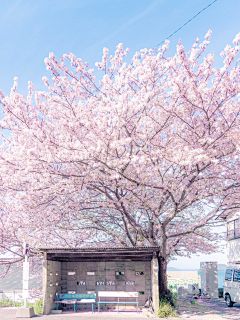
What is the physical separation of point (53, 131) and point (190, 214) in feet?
27.9

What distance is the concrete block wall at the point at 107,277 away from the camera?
44.4ft

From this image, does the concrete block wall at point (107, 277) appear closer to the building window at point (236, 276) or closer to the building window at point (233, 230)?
the building window at point (236, 276)

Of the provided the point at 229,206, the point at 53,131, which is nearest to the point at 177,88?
the point at 53,131

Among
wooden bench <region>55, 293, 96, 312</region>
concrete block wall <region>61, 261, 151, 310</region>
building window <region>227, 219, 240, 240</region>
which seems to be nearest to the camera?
wooden bench <region>55, 293, 96, 312</region>

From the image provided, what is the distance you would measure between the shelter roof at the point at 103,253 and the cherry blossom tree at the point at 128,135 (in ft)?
4.09

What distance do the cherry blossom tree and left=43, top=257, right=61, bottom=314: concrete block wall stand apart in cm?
178

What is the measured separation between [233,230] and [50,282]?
45.9 feet

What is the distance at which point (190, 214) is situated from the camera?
16.1 meters

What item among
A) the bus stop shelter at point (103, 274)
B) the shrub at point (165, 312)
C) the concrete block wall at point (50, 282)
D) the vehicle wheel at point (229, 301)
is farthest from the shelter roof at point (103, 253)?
the vehicle wheel at point (229, 301)

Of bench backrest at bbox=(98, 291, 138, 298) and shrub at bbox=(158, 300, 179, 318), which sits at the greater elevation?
bench backrest at bbox=(98, 291, 138, 298)

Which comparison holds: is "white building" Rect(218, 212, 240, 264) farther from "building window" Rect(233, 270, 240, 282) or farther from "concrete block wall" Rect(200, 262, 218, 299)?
"building window" Rect(233, 270, 240, 282)

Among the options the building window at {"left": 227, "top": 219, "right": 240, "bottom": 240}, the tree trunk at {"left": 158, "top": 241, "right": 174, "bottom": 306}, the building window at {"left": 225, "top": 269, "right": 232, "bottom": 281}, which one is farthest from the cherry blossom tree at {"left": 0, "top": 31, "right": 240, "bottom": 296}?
the building window at {"left": 227, "top": 219, "right": 240, "bottom": 240}

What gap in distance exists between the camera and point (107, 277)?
539 inches

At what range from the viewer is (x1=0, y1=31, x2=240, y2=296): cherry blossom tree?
31.3 ft
